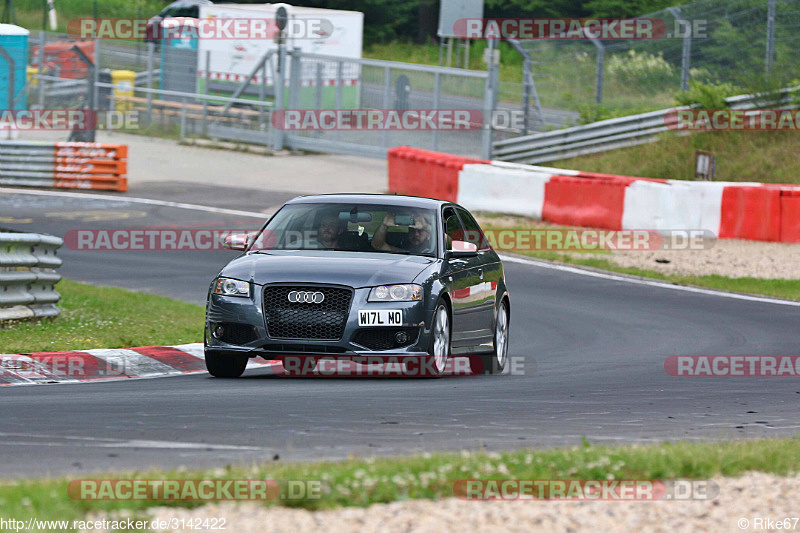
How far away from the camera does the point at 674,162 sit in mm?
26719

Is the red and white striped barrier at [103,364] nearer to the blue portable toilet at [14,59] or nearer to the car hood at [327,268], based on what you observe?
the car hood at [327,268]

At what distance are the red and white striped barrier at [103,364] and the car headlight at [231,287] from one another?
115 cm

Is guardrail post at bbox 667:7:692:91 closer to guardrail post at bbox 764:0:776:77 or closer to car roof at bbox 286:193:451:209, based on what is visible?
guardrail post at bbox 764:0:776:77

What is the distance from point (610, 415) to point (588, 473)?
2716 millimetres

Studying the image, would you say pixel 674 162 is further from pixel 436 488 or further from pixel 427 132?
pixel 436 488

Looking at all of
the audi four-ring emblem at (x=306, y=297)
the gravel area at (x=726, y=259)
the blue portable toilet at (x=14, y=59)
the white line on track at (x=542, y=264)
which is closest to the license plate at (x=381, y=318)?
the audi four-ring emblem at (x=306, y=297)

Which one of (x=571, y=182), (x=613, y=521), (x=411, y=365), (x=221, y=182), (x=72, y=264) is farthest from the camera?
(x=221, y=182)

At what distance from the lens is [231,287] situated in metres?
10.4

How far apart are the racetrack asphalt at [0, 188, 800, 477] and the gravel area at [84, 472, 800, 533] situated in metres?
1.13

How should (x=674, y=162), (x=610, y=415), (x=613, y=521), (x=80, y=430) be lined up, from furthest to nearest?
(x=674, y=162)
(x=610, y=415)
(x=80, y=430)
(x=613, y=521)

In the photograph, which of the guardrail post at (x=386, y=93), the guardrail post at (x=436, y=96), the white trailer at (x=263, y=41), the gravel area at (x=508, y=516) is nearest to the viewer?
the gravel area at (x=508, y=516)

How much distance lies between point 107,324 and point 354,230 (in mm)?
3216

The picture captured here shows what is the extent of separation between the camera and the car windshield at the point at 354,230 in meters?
11.2

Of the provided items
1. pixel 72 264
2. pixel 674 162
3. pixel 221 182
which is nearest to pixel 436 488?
pixel 72 264
